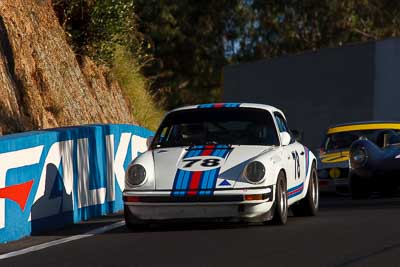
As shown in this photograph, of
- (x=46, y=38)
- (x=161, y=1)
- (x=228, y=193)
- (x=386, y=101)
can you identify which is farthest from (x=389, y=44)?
(x=161, y=1)

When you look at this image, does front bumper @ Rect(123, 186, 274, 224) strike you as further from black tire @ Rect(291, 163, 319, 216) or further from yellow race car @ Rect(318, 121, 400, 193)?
yellow race car @ Rect(318, 121, 400, 193)

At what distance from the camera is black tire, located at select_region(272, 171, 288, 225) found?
1248cm

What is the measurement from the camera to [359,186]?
17906mm

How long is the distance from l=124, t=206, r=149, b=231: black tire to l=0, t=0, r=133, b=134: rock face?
627 centimetres

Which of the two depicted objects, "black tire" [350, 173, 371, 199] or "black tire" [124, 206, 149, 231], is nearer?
"black tire" [124, 206, 149, 231]

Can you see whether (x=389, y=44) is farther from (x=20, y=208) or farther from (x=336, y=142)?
(x=20, y=208)

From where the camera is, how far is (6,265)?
982cm

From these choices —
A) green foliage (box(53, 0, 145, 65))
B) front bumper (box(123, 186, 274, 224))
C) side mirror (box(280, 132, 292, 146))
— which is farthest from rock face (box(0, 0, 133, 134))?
front bumper (box(123, 186, 274, 224))

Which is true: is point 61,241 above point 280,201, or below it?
below

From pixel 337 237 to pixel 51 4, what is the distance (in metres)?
14.6

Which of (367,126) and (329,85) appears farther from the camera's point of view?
(329,85)

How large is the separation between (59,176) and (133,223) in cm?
187

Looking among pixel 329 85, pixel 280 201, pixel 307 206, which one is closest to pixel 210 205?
pixel 280 201

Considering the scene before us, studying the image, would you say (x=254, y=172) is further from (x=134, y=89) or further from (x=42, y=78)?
(x=134, y=89)
